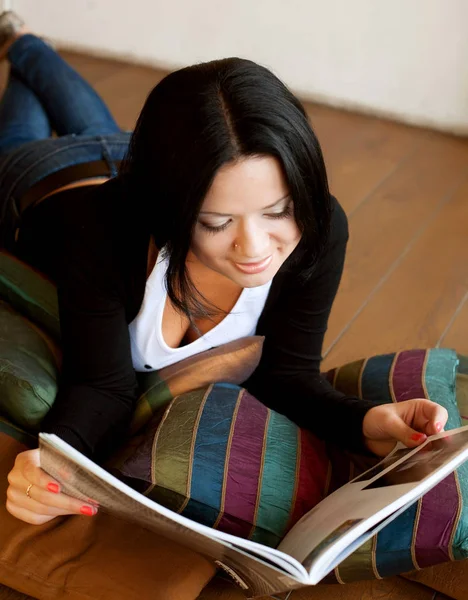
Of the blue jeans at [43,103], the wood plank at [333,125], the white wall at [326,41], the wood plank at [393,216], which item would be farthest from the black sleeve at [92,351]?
the white wall at [326,41]

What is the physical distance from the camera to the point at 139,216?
93 cm

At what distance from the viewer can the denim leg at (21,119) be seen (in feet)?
5.37

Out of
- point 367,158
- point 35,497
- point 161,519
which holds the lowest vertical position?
point 367,158

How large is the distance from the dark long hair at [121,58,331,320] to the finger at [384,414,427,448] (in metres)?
0.30

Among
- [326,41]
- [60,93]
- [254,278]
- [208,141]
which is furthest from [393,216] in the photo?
[208,141]

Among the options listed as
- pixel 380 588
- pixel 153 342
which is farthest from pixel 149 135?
pixel 380 588

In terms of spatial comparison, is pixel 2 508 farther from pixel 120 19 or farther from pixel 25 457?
pixel 120 19

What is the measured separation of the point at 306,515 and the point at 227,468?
119mm

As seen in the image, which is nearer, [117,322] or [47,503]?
[47,503]

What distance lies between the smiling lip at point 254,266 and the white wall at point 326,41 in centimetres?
171

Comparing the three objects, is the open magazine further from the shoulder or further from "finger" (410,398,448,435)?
the shoulder

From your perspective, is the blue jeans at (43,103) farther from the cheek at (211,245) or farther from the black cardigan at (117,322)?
the cheek at (211,245)

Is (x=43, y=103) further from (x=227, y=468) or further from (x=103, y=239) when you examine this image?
(x=227, y=468)

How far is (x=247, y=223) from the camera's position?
2.70 ft
